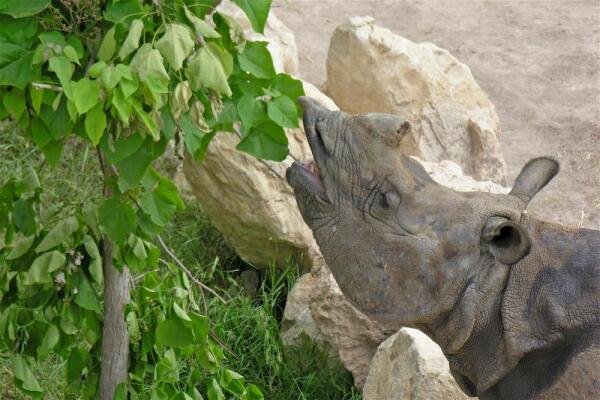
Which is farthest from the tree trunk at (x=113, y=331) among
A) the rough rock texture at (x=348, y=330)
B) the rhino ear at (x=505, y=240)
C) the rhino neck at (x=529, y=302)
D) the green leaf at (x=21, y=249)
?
Result: the rough rock texture at (x=348, y=330)

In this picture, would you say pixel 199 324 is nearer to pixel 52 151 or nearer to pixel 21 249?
pixel 21 249

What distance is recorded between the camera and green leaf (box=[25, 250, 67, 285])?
10.3 ft

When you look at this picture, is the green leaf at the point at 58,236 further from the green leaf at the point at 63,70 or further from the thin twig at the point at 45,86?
the green leaf at the point at 63,70

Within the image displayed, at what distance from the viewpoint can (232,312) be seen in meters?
5.46

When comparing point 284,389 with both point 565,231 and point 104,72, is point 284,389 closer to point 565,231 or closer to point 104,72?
point 565,231

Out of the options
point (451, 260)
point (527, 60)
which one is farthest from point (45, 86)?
point (527, 60)

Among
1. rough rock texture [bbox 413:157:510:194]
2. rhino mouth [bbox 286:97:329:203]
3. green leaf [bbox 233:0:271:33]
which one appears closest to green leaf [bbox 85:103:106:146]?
green leaf [bbox 233:0:271:33]

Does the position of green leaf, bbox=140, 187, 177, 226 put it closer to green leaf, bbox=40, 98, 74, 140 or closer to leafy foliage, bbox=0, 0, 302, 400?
leafy foliage, bbox=0, 0, 302, 400

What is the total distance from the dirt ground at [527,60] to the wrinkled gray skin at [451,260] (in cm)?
393

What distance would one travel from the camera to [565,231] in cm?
288

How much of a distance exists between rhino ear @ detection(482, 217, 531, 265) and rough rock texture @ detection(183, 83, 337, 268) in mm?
2583

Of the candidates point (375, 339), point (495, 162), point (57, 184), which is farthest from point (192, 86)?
point (495, 162)

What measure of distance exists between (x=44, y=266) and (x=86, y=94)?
94 cm

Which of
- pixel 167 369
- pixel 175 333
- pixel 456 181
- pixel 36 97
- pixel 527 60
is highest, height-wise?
pixel 36 97
